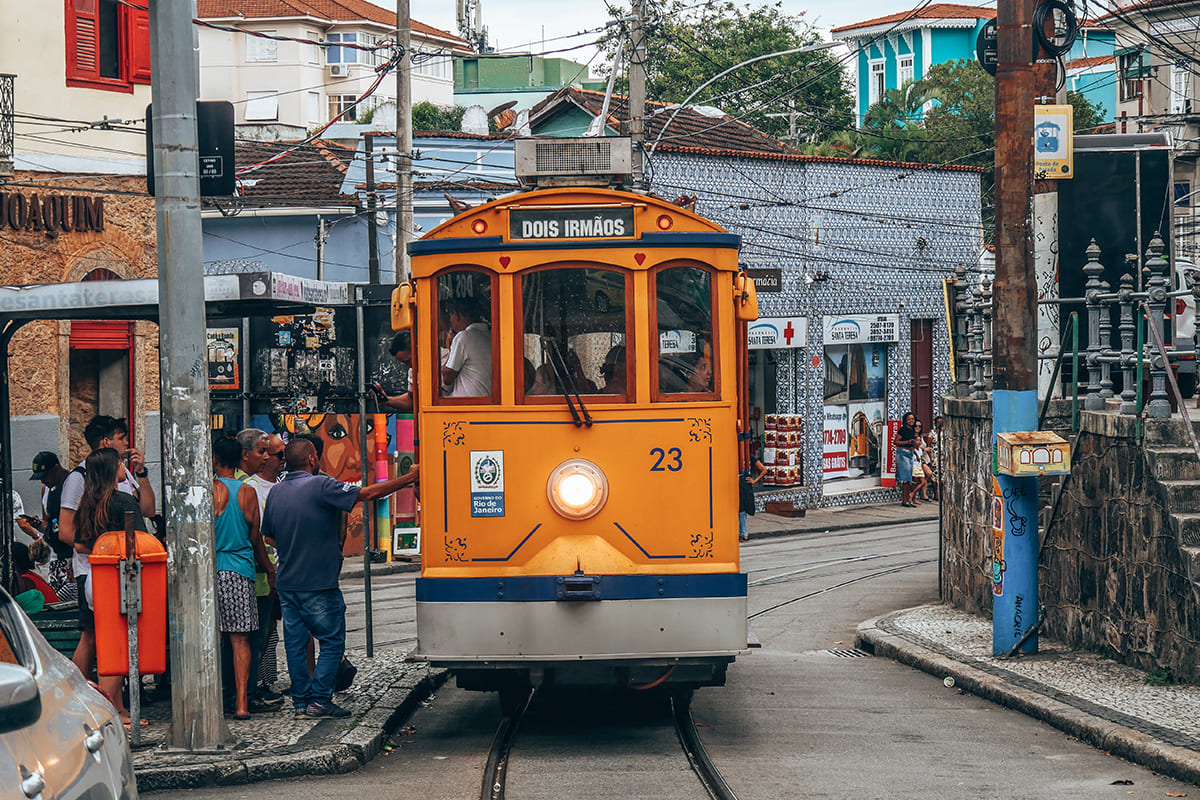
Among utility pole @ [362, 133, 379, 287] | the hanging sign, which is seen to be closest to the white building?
utility pole @ [362, 133, 379, 287]

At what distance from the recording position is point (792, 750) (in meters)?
8.98

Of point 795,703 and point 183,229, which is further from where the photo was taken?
point 795,703

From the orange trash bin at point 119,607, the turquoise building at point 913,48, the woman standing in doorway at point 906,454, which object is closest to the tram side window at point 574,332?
the orange trash bin at point 119,607

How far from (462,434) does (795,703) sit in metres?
3.47

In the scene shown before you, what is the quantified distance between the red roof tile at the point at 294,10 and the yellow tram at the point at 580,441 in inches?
2213

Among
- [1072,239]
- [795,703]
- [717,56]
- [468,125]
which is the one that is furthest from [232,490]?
[717,56]

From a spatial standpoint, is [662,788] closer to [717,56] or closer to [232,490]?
[232,490]

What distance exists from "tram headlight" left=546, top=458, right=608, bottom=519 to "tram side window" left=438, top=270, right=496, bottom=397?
70 centimetres

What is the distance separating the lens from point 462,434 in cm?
908

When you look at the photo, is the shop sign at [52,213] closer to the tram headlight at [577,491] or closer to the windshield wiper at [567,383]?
the windshield wiper at [567,383]

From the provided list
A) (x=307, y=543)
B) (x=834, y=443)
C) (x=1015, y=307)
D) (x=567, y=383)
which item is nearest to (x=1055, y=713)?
(x=1015, y=307)

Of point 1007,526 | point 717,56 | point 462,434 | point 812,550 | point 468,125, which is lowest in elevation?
point 812,550

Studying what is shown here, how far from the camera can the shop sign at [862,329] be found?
105 ft

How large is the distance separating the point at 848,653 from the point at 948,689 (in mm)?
2676
